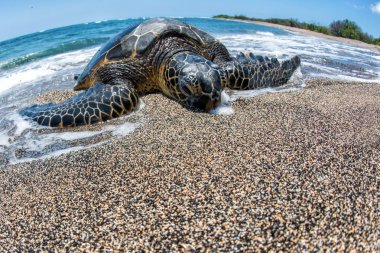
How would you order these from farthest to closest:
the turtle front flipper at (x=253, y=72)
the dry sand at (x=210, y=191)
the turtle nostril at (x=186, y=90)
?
the turtle front flipper at (x=253, y=72)
the turtle nostril at (x=186, y=90)
the dry sand at (x=210, y=191)

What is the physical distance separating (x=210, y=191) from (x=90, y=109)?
80.6 inches

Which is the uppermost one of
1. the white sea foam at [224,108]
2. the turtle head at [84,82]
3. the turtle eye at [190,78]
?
the turtle eye at [190,78]

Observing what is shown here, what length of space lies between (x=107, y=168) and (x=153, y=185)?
48 centimetres

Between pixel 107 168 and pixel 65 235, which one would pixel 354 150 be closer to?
pixel 107 168

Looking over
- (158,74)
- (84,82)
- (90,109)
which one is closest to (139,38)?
(158,74)

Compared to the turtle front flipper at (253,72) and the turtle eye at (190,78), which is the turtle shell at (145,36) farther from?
the turtle eye at (190,78)

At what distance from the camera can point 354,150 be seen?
7.32ft

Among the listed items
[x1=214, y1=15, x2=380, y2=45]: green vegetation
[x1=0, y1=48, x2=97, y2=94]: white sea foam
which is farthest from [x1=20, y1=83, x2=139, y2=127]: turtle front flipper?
[x1=214, y1=15, x2=380, y2=45]: green vegetation

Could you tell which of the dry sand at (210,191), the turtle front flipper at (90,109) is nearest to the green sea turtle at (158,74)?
the turtle front flipper at (90,109)

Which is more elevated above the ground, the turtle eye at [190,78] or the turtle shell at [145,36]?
the turtle shell at [145,36]

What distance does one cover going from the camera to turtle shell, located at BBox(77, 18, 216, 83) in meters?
4.20

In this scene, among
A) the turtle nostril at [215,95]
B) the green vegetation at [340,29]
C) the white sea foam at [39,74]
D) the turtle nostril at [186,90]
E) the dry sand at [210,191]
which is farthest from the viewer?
the green vegetation at [340,29]

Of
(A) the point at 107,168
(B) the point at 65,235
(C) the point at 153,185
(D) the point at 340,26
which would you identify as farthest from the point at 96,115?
(D) the point at 340,26

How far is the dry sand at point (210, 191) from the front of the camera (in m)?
1.48
